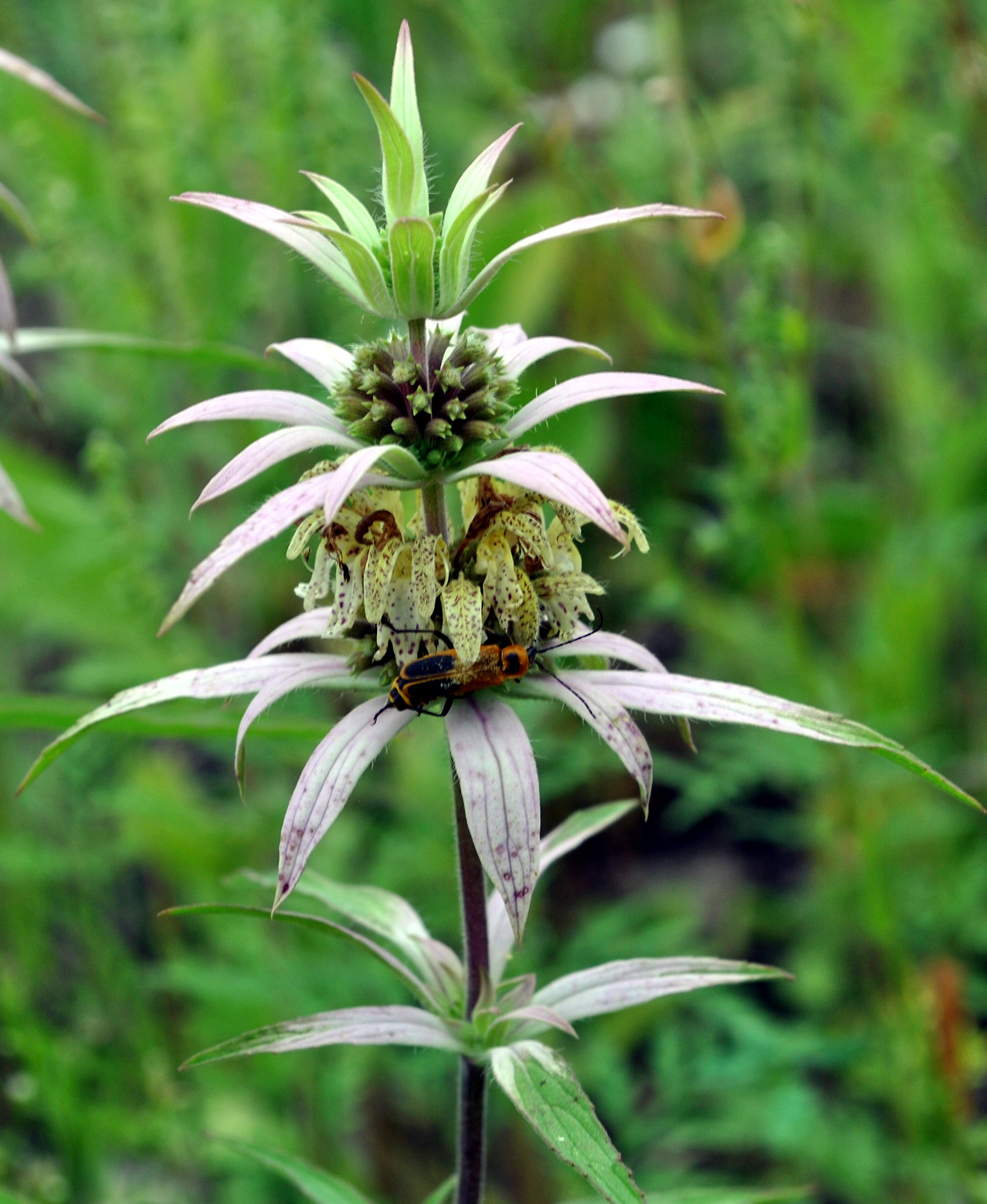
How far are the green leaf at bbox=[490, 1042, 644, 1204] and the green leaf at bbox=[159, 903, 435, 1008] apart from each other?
129mm

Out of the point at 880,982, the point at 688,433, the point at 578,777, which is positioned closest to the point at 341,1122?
the point at 578,777

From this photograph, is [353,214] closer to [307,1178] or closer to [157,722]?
[157,722]

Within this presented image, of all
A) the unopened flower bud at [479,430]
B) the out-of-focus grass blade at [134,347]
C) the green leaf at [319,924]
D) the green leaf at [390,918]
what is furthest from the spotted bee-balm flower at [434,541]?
the out-of-focus grass blade at [134,347]

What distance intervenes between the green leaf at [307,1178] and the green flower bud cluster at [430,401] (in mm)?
642

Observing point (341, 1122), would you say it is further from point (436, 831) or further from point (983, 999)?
point (983, 999)

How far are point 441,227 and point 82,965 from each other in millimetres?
1779

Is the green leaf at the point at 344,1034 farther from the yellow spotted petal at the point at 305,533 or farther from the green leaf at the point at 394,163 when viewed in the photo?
the green leaf at the point at 394,163

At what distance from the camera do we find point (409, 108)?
802 mm

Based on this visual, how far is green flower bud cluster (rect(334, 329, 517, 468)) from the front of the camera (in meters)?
0.86

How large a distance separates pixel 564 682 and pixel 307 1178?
0.54 meters

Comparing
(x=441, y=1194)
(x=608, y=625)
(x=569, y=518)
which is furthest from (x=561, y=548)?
(x=608, y=625)

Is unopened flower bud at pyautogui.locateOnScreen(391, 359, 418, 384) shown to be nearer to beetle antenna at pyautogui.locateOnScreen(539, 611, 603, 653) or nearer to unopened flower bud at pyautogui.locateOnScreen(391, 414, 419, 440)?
unopened flower bud at pyautogui.locateOnScreen(391, 414, 419, 440)

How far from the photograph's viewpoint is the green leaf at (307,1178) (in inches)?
40.2

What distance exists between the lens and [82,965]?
7.06ft
